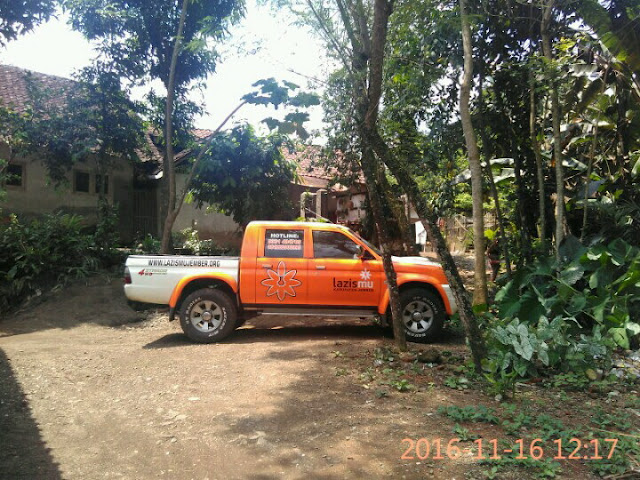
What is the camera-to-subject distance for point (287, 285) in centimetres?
721

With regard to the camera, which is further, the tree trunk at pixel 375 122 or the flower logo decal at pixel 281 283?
the flower logo decal at pixel 281 283

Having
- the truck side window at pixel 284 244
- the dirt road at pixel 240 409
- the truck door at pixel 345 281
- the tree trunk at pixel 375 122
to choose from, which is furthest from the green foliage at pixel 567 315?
the truck side window at pixel 284 244

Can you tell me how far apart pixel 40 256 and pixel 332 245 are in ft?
26.3

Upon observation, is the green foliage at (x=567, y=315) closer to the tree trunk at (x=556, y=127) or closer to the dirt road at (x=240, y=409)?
the tree trunk at (x=556, y=127)

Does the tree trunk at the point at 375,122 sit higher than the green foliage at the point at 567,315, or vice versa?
the tree trunk at the point at 375,122

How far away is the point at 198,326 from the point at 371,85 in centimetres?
429

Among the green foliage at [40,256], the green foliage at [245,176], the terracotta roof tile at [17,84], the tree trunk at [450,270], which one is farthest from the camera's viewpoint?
the terracotta roof tile at [17,84]

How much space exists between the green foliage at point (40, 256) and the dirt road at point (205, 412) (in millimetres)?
4090

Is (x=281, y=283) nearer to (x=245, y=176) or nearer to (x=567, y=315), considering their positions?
(x=567, y=315)

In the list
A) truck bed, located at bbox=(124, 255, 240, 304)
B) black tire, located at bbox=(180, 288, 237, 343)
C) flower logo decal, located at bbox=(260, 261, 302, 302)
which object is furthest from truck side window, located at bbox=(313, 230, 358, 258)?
black tire, located at bbox=(180, 288, 237, 343)

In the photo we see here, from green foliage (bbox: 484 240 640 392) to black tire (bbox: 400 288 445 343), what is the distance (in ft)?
2.99

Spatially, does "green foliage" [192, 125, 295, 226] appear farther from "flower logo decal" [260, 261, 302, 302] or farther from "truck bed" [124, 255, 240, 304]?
"flower logo decal" [260, 261, 302, 302]
